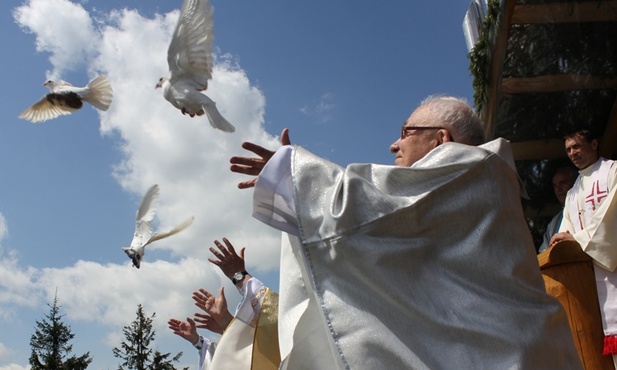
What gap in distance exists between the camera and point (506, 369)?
2.39m

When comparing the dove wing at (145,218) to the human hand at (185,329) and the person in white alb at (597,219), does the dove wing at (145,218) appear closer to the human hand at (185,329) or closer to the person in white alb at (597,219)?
the human hand at (185,329)

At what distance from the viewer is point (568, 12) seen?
217 inches

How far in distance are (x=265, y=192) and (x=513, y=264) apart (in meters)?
0.98

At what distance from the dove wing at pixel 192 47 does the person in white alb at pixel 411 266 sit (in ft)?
5.86

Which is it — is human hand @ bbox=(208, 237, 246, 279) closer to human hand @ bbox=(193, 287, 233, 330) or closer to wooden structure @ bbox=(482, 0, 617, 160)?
human hand @ bbox=(193, 287, 233, 330)

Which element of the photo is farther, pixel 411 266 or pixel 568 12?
pixel 568 12

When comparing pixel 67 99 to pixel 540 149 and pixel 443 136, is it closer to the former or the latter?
pixel 443 136

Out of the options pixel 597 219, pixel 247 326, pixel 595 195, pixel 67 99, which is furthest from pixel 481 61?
pixel 67 99

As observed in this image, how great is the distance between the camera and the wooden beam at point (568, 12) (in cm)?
548

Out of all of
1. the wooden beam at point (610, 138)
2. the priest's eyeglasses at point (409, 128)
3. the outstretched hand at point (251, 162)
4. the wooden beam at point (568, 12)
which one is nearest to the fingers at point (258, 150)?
the outstretched hand at point (251, 162)

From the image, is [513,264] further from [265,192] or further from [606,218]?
[606,218]

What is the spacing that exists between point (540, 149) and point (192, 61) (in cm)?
375

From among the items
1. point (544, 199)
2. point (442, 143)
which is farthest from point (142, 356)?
point (442, 143)

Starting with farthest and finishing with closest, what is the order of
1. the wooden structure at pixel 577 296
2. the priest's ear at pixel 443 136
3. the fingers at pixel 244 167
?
the wooden structure at pixel 577 296 → the priest's ear at pixel 443 136 → the fingers at pixel 244 167
